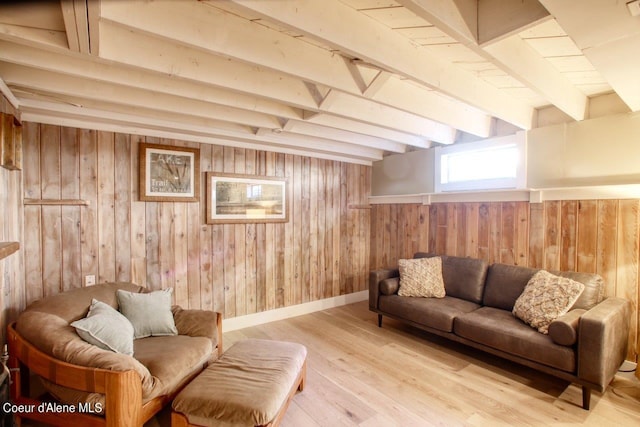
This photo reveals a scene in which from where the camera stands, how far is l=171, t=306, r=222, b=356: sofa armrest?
247cm

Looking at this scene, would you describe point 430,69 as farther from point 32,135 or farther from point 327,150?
point 32,135

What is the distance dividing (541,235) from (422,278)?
4.16 feet

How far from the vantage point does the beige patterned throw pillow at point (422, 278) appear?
136 inches

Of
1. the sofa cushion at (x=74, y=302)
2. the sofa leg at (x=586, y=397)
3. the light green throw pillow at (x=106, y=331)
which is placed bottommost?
the sofa leg at (x=586, y=397)

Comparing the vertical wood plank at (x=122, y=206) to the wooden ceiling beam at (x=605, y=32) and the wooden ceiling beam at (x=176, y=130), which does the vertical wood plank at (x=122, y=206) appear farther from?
the wooden ceiling beam at (x=605, y=32)

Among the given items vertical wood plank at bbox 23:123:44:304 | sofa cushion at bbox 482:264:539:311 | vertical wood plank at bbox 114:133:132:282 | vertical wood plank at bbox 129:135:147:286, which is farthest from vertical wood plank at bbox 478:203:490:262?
vertical wood plank at bbox 23:123:44:304

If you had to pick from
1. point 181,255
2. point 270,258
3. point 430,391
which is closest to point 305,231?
point 270,258

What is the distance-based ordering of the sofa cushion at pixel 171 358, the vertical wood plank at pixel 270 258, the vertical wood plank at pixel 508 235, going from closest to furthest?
the sofa cushion at pixel 171 358
the vertical wood plank at pixel 508 235
the vertical wood plank at pixel 270 258

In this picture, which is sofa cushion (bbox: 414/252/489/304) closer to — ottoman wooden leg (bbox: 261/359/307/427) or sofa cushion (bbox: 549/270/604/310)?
sofa cushion (bbox: 549/270/604/310)

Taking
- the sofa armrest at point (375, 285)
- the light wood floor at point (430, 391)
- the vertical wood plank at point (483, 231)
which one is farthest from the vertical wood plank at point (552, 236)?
the sofa armrest at point (375, 285)

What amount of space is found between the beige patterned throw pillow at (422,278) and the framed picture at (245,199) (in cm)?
167

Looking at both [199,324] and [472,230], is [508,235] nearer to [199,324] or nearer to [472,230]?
[472,230]

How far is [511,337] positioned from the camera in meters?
2.48

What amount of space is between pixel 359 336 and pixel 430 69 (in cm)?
274
